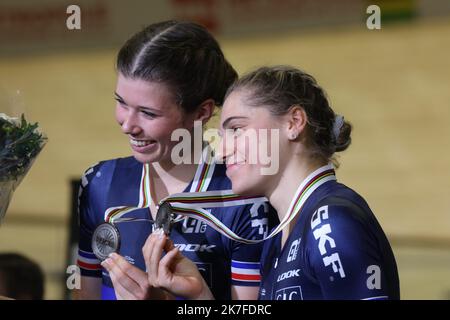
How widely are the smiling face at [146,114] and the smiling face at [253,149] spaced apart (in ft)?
0.62

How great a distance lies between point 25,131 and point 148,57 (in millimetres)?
344

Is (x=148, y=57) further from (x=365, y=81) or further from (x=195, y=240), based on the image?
(x=365, y=81)

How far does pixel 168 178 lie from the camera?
87.7 inches

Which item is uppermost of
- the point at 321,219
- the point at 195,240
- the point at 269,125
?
the point at 269,125

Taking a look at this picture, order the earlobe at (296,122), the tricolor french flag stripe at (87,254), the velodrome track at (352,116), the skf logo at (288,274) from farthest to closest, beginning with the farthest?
the velodrome track at (352,116), the tricolor french flag stripe at (87,254), the earlobe at (296,122), the skf logo at (288,274)

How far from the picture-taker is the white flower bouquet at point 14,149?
1.97 metres

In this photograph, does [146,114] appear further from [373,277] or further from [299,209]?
[373,277]

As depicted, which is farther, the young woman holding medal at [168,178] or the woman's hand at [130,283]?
the young woman holding medal at [168,178]

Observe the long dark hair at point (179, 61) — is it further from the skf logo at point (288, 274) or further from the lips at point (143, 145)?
the skf logo at point (288, 274)

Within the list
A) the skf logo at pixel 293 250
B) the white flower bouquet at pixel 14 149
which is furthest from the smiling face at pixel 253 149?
the white flower bouquet at pixel 14 149

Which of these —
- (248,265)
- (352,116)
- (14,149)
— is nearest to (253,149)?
(248,265)
